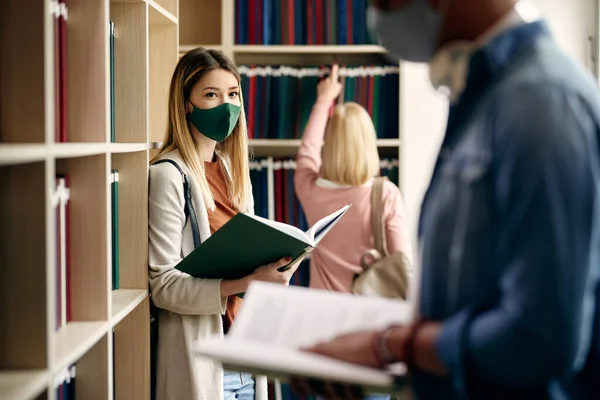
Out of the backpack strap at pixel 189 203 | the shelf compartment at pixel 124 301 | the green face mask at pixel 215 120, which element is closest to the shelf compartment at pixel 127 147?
the backpack strap at pixel 189 203

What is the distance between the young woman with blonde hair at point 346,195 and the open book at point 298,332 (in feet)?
6.37

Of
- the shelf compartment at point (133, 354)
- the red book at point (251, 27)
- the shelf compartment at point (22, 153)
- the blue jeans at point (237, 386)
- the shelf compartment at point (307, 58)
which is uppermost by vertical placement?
the red book at point (251, 27)

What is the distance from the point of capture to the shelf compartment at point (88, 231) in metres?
1.69

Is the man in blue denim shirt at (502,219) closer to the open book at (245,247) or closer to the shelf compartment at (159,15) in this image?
the open book at (245,247)

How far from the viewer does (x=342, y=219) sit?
3.24 metres

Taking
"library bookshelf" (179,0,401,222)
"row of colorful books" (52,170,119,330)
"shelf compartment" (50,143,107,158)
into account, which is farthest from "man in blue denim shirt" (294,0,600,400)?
"library bookshelf" (179,0,401,222)

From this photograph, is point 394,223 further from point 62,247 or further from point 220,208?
point 62,247

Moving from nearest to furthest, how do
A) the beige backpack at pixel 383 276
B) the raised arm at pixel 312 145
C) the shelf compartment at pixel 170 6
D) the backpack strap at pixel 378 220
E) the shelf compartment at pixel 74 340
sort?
the shelf compartment at pixel 74 340 < the shelf compartment at pixel 170 6 < the beige backpack at pixel 383 276 < the backpack strap at pixel 378 220 < the raised arm at pixel 312 145

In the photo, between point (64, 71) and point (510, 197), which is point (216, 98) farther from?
point (510, 197)

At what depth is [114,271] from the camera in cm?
204

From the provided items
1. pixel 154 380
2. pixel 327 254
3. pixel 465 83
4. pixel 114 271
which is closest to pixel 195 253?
pixel 114 271

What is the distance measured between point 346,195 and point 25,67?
6.69ft

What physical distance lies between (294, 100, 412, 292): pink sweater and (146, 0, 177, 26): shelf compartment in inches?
41.7

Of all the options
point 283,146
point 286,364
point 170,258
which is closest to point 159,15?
point 170,258
